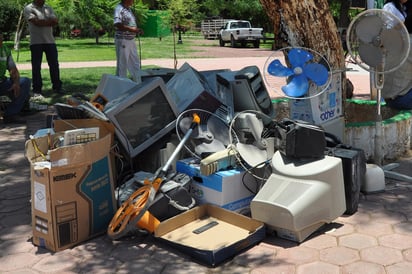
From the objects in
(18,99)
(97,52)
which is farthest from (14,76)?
(97,52)

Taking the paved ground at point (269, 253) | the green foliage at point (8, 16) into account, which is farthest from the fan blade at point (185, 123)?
the green foliage at point (8, 16)

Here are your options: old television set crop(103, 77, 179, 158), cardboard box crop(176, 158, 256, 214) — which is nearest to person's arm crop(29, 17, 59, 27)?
old television set crop(103, 77, 179, 158)

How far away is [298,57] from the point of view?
4.46 meters

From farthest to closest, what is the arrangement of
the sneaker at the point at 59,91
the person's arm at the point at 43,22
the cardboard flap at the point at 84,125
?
the sneaker at the point at 59,91 → the person's arm at the point at 43,22 → the cardboard flap at the point at 84,125

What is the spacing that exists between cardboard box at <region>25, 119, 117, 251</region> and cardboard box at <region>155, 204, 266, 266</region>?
50cm

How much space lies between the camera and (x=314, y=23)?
17.6 ft

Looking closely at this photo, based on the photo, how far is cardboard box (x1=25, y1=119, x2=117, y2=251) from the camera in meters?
3.35

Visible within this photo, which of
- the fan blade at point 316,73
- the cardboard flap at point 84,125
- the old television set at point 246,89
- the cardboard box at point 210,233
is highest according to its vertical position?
the fan blade at point 316,73

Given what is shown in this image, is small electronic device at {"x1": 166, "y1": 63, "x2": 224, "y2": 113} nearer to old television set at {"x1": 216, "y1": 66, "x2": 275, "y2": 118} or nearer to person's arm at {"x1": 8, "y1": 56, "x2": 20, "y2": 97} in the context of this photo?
old television set at {"x1": 216, "y1": 66, "x2": 275, "y2": 118}

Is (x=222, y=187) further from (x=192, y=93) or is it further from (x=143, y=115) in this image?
(x=192, y=93)

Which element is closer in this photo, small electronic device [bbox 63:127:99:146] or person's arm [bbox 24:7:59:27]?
small electronic device [bbox 63:127:99:146]

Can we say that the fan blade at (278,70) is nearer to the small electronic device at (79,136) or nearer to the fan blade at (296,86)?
the fan blade at (296,86)

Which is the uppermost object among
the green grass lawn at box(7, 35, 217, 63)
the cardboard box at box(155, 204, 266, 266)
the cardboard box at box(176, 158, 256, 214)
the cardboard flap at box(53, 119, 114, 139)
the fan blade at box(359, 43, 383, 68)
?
the green grass lawn at box(7, 35, 217, 63)

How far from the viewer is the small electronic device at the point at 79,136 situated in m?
3.43
